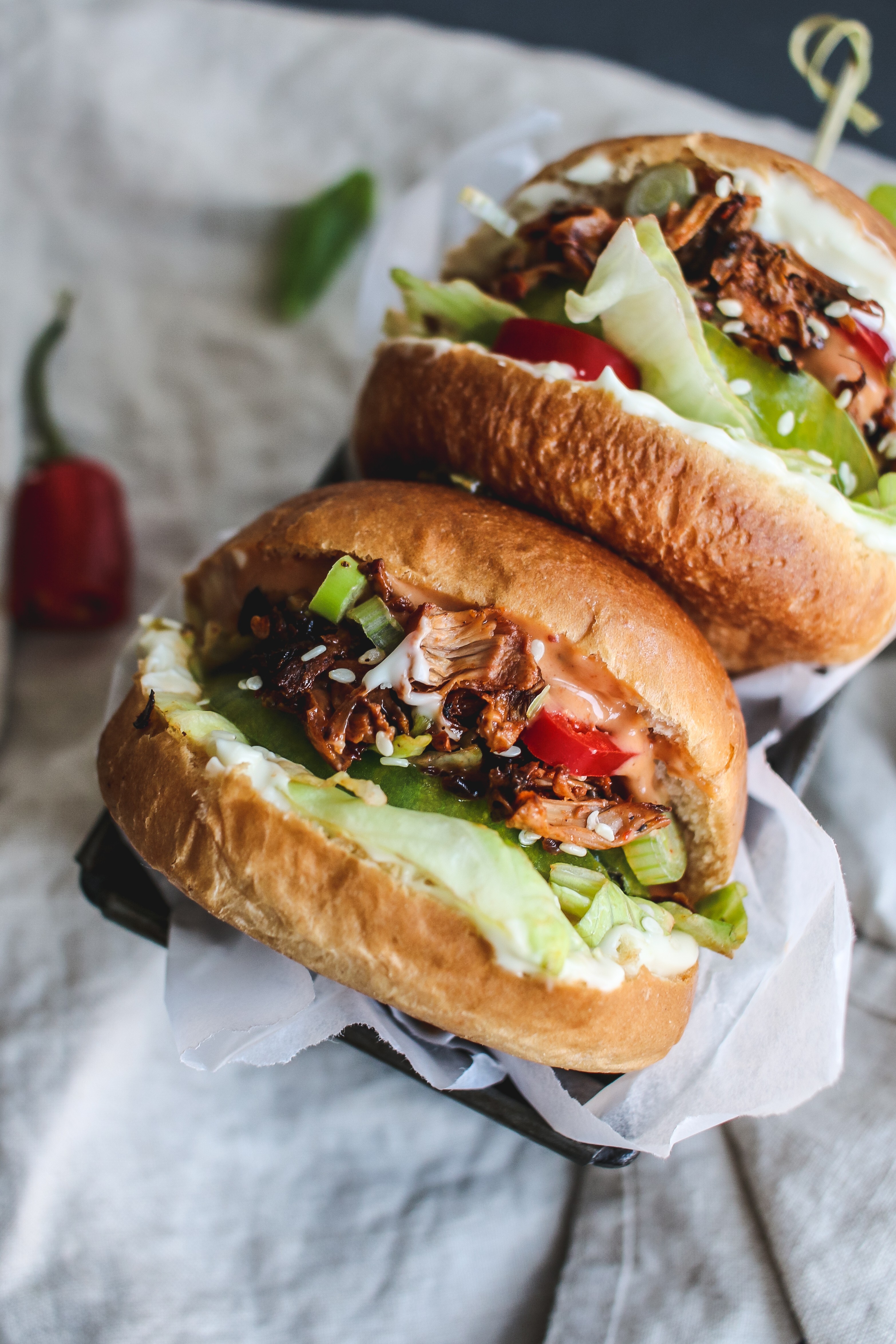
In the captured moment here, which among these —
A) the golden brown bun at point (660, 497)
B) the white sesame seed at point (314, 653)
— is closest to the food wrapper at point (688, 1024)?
the golden brown bun at point (660, 497)

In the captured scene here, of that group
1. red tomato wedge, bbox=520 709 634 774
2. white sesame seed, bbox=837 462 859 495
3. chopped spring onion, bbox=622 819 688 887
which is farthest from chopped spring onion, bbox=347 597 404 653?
white sesame seed, bbox=837 462 859 495

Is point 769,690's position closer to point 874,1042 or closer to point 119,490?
point 874,1042

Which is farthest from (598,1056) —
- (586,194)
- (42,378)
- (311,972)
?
(42,378)

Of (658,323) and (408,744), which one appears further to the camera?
(658,323)

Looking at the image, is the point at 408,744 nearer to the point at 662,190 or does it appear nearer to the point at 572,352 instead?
the point at 572,352

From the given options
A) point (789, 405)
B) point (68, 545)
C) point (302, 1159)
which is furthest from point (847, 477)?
point (68, 545)

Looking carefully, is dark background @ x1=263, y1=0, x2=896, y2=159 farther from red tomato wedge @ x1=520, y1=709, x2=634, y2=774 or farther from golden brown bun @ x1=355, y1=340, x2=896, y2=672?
red tomato wedge @ x1=520, y1=709, x2=634, y2=774

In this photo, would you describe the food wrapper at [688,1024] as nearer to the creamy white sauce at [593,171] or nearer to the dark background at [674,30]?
the creamy white sauce at [593,171]
